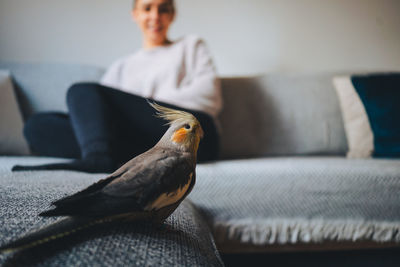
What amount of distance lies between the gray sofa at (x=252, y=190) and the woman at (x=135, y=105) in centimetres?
9

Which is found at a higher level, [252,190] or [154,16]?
[154,16]

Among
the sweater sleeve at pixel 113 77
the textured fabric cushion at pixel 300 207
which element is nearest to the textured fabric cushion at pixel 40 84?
the sweater sleeve at pixel 113 77

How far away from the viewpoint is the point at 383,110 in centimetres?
117

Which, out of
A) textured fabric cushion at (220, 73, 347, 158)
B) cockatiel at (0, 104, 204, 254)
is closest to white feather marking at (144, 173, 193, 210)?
cockatiel at (0, 104, 204, 254)

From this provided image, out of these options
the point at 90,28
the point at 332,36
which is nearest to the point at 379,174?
the point at 332,36

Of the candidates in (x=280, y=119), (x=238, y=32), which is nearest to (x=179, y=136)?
(x=280, y=119)

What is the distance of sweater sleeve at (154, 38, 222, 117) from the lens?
1161 millimetres

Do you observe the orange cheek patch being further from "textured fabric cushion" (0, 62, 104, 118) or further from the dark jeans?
"textured fabric cushion" (0, 62, 104, 118)

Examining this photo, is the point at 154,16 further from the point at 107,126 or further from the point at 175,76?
the point at 107,126

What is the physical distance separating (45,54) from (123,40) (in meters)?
0.49

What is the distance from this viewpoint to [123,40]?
181 centimetres

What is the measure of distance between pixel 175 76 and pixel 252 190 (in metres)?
0.70

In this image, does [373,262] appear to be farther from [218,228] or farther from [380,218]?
[218,228]

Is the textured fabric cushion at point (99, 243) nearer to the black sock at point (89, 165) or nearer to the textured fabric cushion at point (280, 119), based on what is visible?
the black sock at point (89, 165)
